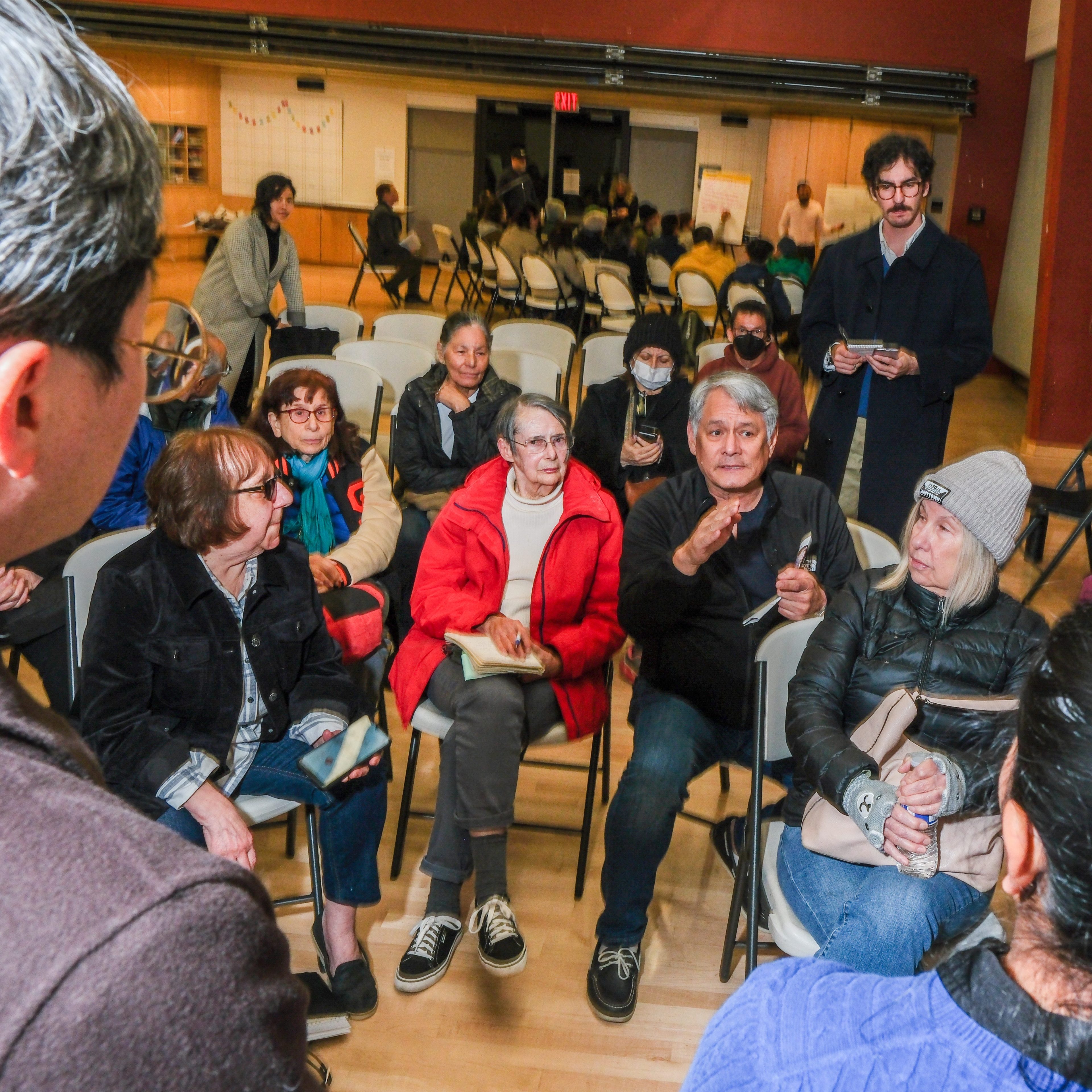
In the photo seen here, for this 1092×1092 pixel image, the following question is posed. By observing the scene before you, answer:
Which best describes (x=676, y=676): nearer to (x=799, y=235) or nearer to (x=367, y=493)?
(x=367, y=493)

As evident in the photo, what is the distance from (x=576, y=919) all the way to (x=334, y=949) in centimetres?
65

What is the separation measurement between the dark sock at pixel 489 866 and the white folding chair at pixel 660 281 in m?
8.03

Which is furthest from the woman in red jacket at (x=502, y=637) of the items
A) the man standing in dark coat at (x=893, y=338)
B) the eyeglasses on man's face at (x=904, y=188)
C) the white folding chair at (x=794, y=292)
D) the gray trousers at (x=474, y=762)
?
the white folding chair at (x=794, y=292)

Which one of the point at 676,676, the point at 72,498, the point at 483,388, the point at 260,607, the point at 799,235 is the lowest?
the point at 676,676

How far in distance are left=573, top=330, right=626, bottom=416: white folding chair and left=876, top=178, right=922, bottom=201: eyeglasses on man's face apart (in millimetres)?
2190

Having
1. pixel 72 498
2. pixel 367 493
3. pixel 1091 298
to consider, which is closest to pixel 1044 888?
pixel 72 498

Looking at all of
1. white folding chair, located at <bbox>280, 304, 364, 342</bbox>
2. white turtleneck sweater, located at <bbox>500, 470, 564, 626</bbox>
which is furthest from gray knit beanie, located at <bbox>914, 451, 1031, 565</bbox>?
white folding chair, located at <bbox>280, 304, 364, 342</bbox>

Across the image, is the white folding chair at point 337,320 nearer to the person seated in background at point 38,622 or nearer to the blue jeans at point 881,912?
the person seated in background at point 38,622

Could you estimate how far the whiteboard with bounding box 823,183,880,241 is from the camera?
474 inches

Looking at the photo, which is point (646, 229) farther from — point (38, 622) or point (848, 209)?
point (38, 622)

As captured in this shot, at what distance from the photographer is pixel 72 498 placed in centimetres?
57

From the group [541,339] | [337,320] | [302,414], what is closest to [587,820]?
[302,414]

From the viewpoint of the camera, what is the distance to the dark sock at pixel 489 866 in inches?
105

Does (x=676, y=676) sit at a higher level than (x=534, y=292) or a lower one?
lower
